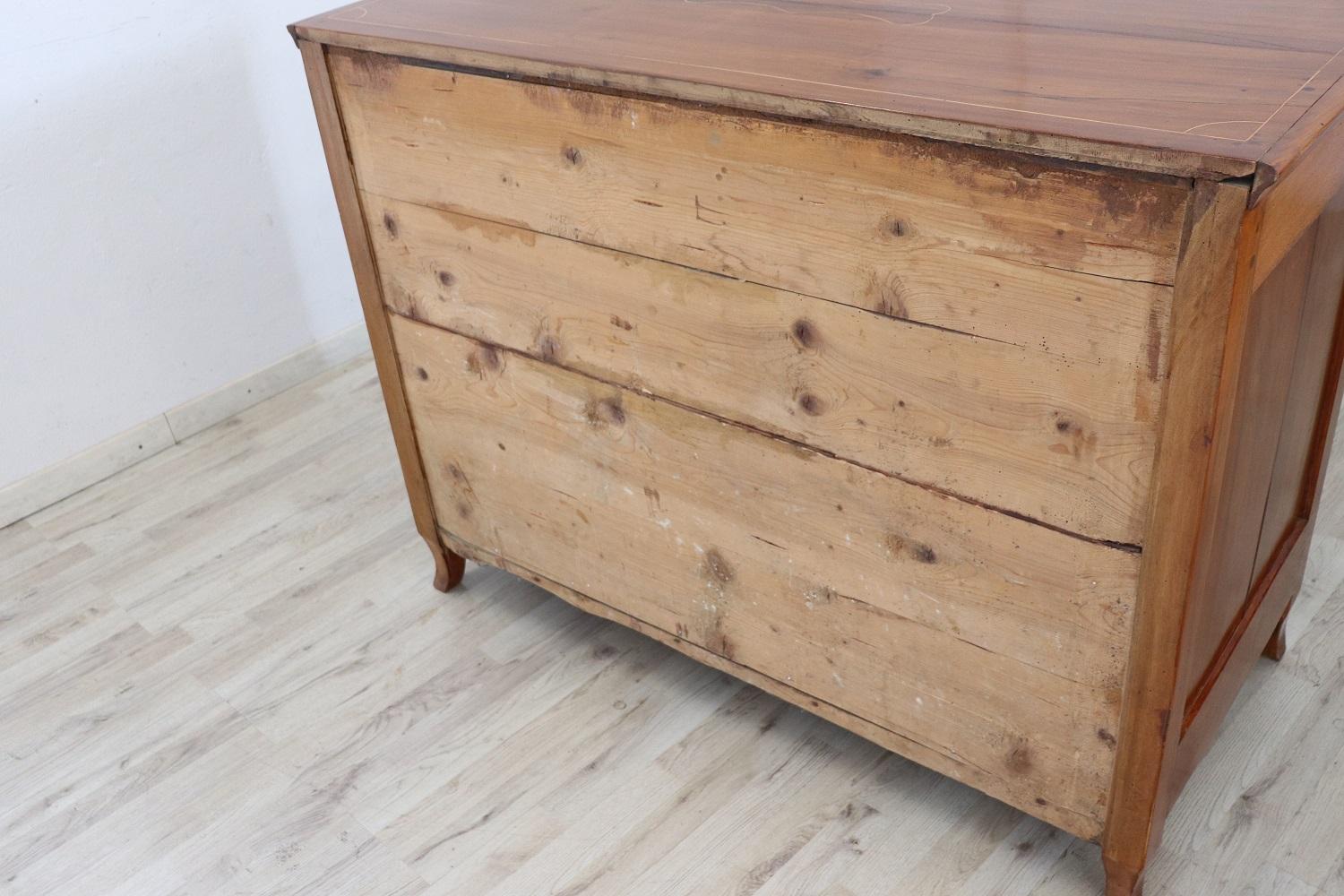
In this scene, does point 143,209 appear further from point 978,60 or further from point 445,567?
point 978,60

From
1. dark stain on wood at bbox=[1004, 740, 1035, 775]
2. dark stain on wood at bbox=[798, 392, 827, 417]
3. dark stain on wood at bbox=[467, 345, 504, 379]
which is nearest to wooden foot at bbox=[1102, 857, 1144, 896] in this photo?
dark stain on wood at bbox=[1004, 740, 1035, 775]

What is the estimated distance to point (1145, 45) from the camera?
1.00 m

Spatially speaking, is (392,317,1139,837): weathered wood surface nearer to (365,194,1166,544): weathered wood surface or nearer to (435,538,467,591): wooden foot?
(365,194,1166,544): weathered wood surface

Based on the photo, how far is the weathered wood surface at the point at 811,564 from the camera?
109 centimetres

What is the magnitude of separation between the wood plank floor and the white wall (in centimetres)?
30

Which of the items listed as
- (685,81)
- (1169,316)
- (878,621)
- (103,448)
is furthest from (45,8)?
(1169,316)

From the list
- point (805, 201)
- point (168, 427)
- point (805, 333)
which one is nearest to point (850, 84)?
point (805, 201)

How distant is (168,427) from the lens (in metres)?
2.12

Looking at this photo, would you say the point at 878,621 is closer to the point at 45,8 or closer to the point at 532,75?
the point at 532,75

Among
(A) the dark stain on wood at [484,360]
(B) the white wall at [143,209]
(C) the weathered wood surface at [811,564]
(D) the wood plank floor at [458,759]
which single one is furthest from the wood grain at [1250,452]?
(B) the white wall at [143,209]

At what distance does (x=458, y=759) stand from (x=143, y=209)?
1076mm

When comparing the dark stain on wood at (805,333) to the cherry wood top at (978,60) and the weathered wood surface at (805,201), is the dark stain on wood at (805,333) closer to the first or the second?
the weathered wood surface at (805,201)

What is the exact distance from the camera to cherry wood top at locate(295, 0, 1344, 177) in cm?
85

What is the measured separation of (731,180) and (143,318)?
1.32m
